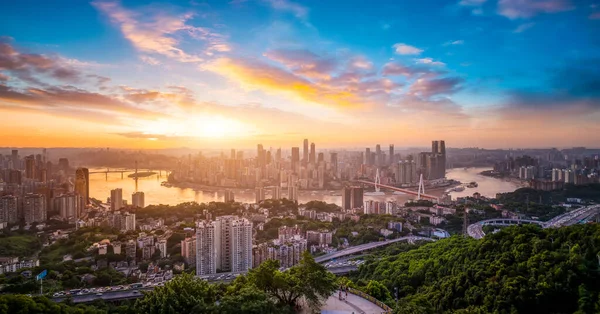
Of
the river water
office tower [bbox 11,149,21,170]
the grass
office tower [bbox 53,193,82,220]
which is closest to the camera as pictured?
the grass

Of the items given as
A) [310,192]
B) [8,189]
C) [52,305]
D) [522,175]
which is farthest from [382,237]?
[522,175]

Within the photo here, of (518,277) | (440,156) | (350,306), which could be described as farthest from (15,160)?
(440,156)

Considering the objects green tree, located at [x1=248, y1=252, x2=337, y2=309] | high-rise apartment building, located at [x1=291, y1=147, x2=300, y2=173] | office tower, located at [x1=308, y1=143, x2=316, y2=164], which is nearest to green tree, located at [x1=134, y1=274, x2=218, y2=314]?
green tree, located at [x1=248, y1=252, x2=337, y2=309]

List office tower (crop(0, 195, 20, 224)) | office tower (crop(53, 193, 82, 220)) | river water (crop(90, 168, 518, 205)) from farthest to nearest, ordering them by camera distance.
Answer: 1. river water (crop(90, 168, 518, 205))
2. office tower (crop(53, 193, 82, 220))
3. office tower (crop(0, 195, 20, 224))

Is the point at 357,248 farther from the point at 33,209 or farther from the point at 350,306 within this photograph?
the point at 33,209

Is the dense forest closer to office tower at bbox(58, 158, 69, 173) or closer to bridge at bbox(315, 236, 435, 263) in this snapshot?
bridge at bbox(315, 236, 435, 263)

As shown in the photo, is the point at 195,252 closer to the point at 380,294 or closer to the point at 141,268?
the point at 141,268

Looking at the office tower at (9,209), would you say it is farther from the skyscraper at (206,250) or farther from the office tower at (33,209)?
the skyscraper at (206,250)
